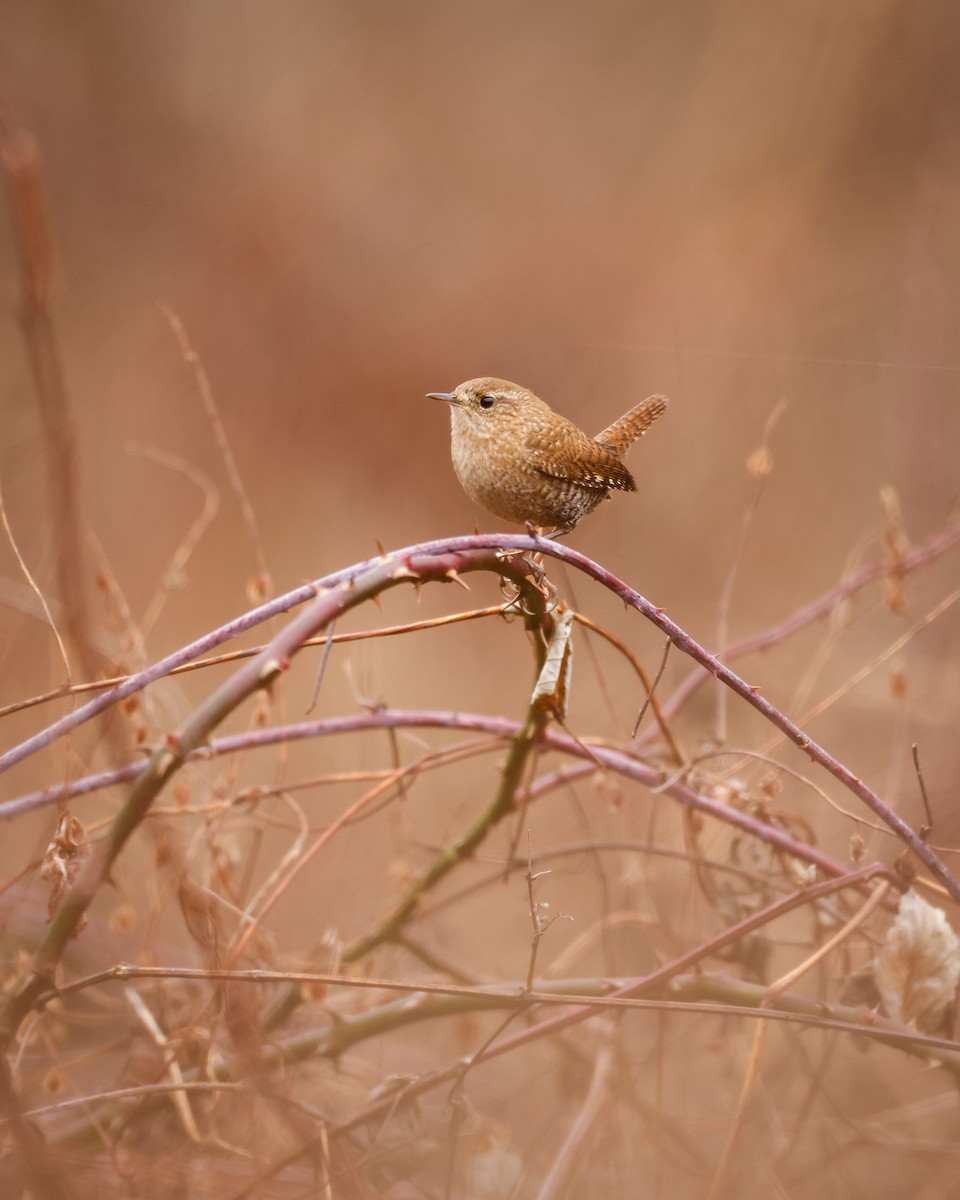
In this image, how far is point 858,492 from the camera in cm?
243

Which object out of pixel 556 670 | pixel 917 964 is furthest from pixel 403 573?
pixel 917 964

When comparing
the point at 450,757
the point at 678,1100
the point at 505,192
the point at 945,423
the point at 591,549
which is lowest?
the point at 678,1100

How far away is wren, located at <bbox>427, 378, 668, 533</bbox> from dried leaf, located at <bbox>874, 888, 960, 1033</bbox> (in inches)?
22.8

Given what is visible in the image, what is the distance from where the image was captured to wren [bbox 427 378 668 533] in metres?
1.07

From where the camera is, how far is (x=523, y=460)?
108 centimetres

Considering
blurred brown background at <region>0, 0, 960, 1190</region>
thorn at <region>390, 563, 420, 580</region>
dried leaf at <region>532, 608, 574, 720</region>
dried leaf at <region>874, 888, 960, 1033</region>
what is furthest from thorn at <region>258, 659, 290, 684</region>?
blurred brown background at <region>0, 0, 960, 1190</region>

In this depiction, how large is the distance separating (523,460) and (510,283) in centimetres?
143

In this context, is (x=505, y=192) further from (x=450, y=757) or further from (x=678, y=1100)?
(x=678, y=1100)

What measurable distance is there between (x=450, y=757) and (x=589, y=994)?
312mm

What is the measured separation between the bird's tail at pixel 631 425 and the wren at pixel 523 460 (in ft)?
0.74

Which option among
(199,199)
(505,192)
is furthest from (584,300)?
(199,199)

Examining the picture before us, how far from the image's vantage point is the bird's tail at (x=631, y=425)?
1.50m

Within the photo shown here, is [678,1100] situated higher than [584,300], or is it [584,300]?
[584,300]

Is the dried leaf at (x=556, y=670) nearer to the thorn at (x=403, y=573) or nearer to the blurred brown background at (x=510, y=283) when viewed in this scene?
the thorn at (x=403, y=573)
